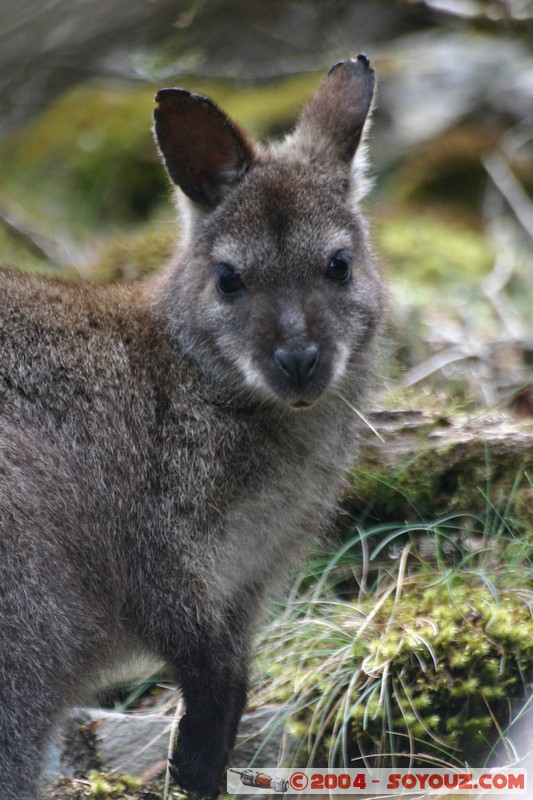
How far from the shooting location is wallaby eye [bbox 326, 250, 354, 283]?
500 centimetres

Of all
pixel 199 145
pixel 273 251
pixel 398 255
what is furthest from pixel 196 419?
pixel 398 255

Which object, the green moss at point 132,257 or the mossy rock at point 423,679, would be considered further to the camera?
the green moss at point 132,257

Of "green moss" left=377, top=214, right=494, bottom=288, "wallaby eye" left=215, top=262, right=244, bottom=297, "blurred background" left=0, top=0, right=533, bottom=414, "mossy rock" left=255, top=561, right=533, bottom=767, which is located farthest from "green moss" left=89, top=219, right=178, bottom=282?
"mossy rock" left=255, top=561, right=533, bottom=767

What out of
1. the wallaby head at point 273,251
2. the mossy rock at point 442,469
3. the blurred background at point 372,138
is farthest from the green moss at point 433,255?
the wallaby head at point 273,251

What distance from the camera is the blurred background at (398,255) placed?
4887 millimetres

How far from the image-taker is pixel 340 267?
16.5ft

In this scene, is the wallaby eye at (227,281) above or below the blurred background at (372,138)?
above

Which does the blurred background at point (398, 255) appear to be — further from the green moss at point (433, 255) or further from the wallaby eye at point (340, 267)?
the wallaby eye at point (340, 267)

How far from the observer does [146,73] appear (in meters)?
Result: 11.5

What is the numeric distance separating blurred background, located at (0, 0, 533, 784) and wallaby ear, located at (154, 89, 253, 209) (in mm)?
1028

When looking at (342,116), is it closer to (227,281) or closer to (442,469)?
(227,281)

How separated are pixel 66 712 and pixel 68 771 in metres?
0.73

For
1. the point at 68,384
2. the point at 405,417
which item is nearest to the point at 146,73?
the point at 405,417

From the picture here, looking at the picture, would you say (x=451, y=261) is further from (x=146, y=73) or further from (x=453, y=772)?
(x=453, y=772)
